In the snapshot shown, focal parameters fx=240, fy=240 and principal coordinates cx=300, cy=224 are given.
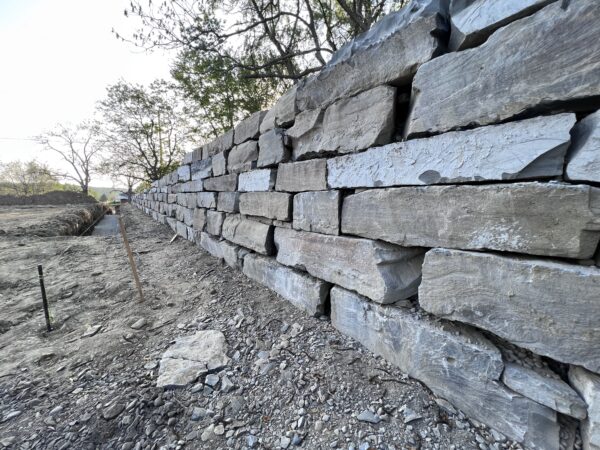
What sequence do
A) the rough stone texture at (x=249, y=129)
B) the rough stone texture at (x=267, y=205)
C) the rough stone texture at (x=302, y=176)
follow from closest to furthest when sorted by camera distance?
the rough stone texture at (x=302, y=176) → the rough stone texture at (x=267, y=205) → the rough stone texture at (x=249, y=129)

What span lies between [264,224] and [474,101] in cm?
192

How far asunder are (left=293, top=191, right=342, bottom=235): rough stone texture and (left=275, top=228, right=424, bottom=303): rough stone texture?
0.07 meters

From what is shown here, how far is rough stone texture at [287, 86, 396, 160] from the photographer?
4.61 feet

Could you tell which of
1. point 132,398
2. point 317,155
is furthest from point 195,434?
point 317,155

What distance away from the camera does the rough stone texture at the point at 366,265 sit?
141 cm

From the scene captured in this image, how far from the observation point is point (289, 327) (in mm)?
1837

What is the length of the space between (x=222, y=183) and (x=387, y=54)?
2.58m

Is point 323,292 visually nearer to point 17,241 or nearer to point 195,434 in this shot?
point 195,434

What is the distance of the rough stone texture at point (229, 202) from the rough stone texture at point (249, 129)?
676 millimetres

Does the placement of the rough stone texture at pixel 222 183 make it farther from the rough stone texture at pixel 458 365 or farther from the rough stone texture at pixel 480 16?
the rough stone texture at pixel 480 16

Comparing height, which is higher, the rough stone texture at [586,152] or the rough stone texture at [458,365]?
the rough stone texture at [586,152]

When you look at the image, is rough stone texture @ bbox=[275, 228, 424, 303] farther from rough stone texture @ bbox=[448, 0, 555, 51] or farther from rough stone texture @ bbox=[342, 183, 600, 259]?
rough stone texture @ bbox=[448, 0, 555, 51]

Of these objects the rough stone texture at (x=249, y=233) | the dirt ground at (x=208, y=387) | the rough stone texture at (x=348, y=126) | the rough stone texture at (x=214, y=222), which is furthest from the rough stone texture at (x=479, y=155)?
the rough stone texture at (x=214, y=222)

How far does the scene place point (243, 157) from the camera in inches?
113
